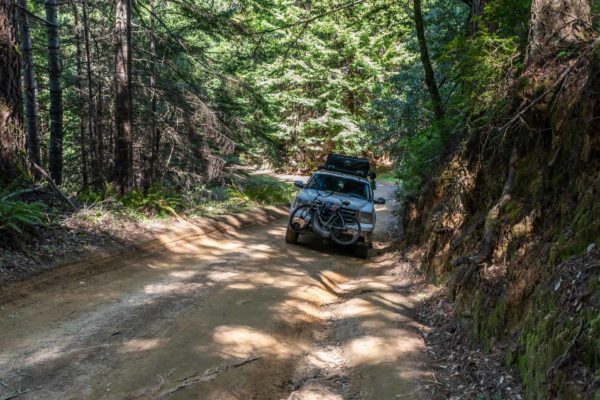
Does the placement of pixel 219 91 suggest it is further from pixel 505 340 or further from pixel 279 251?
pixel 505 340

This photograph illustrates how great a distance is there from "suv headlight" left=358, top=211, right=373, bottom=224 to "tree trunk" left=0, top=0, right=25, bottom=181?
7.28 metres

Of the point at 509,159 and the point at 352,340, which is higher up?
the point at 509,159

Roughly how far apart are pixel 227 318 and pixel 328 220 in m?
5.27

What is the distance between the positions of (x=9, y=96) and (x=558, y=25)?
8.89 metres

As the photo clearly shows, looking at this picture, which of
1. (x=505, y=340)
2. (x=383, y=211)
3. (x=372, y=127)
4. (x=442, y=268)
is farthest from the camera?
(x=383, y=211)

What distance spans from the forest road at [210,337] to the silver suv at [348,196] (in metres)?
2.59

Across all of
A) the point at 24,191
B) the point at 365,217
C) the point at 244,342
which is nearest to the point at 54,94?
the point at 24,191

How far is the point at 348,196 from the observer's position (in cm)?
1248

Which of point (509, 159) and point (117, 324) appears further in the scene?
point (509, 159)

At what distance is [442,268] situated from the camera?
8203 mm

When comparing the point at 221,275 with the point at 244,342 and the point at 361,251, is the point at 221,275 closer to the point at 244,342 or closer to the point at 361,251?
the point at 244,342

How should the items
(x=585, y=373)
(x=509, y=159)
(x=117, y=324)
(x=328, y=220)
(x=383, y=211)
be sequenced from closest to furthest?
(x=585, y=373) < (x=117, y=324) < (x=509, y=159) < (x=328, y=220) < (x=383, y=211)

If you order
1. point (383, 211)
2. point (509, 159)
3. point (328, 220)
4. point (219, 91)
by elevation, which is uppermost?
point (219, 91)

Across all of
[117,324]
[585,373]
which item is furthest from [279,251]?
[585,373]
